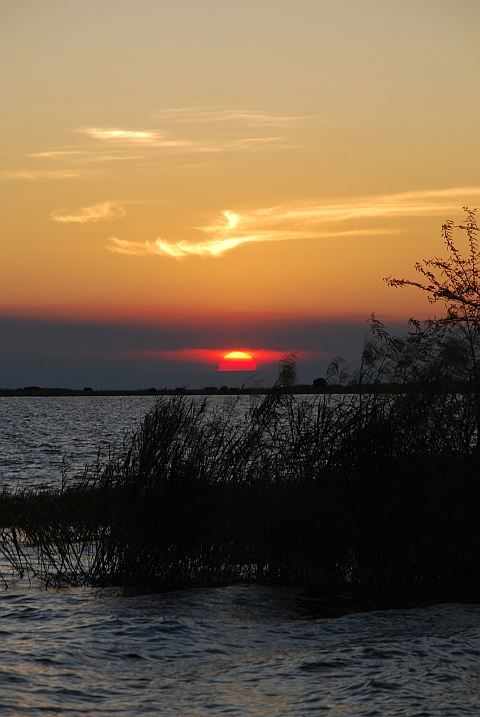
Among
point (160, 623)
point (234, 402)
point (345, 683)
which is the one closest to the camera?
point (345, 683)

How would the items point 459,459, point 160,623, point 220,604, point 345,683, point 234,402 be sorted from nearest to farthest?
point 345,683, point 160,623, point 220,604, point 459,459, point 234,402

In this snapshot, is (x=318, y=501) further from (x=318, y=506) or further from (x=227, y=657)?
(x=227, y=657)

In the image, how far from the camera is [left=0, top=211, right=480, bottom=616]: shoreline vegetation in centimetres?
1041

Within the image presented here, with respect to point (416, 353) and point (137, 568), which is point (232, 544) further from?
point (416, 353)

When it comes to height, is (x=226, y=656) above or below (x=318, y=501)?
below

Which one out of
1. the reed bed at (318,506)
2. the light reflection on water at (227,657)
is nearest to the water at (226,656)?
the light reflection on water at (227,657)

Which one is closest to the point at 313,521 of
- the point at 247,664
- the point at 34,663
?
the point at 247,664

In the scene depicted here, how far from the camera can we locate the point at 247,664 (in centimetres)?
800

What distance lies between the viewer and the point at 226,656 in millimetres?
8297

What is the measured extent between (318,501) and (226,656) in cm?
302

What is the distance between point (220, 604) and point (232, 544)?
44.3 inches

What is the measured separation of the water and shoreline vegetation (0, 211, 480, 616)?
471mm

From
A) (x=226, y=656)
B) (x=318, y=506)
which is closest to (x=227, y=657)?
(x=226, y=656)

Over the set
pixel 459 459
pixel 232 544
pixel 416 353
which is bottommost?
pixel 232 544
